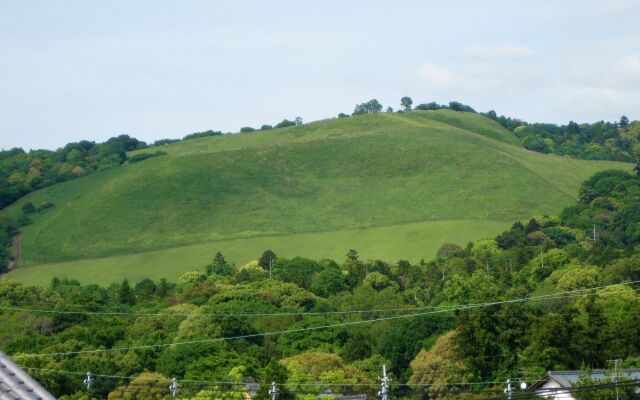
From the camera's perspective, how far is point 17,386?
1473 cm

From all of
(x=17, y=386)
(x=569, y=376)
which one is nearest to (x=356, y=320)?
(x=569, y=376)

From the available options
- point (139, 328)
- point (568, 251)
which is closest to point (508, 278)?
point (568, 251)

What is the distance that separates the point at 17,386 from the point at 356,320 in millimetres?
112258

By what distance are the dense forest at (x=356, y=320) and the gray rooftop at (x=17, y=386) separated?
163 ft

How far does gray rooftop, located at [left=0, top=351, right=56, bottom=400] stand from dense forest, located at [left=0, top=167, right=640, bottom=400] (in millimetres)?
49587

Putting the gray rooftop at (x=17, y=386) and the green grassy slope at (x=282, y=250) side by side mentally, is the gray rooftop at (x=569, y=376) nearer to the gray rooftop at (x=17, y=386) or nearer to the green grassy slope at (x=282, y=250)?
the gray rooftop at (x=17, y=386)

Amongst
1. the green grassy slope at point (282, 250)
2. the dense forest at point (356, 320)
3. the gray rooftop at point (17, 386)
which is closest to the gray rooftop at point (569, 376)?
the dense forest at point (356, 320)

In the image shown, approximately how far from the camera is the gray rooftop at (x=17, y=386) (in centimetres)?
1462

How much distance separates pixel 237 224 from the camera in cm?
18900

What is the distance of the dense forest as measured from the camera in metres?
79.8

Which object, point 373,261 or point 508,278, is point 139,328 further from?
point 373,261

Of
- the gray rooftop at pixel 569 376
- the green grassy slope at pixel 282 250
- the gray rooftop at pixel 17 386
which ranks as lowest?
the gray rooftop at pixel 569 376

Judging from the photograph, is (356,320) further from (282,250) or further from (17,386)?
(17,386)

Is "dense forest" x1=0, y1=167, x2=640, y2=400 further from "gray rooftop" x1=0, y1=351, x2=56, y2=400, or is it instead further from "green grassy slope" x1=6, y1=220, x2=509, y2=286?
"gray rooftop" x1=0, y1=351, x2=56, y2=400
